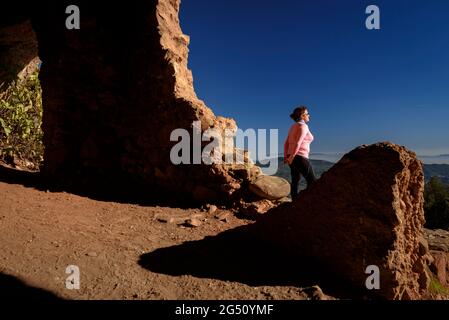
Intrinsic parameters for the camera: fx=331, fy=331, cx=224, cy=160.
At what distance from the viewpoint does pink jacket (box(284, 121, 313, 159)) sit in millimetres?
6227

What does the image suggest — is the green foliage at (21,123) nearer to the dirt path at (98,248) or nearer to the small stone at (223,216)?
the dirt path at (98,248)

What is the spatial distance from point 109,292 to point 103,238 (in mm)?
1519

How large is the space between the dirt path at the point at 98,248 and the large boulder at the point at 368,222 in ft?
2.37

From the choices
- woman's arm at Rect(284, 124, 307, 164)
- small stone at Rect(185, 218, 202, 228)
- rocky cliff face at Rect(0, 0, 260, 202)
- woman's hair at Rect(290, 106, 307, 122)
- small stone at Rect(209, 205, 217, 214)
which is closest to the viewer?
small stone at Rect(185, 218, 202, 228)

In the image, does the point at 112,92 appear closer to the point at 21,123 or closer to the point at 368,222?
the point at 21,123

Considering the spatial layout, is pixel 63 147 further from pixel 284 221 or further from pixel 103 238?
pixel 284 221

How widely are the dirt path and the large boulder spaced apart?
0.72 metres

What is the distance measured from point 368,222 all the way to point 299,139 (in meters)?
2.62

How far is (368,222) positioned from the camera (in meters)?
3.85

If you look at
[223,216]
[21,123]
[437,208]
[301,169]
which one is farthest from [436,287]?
[437,208]

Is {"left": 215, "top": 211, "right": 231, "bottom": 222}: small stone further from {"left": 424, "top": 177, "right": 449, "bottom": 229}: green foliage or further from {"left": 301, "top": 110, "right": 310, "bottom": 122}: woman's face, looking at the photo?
{"left": 424, "top": 177, "right": 449, "bottom": 229}: green foliage

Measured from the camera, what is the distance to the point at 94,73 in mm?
7773

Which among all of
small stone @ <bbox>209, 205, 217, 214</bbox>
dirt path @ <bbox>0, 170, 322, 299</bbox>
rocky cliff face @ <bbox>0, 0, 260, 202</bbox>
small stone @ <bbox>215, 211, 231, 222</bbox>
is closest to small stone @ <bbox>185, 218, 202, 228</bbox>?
dirt path @ <bbox>0, 170, 322, 299</bbox>

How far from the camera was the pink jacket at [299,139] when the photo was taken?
20.4 ft
